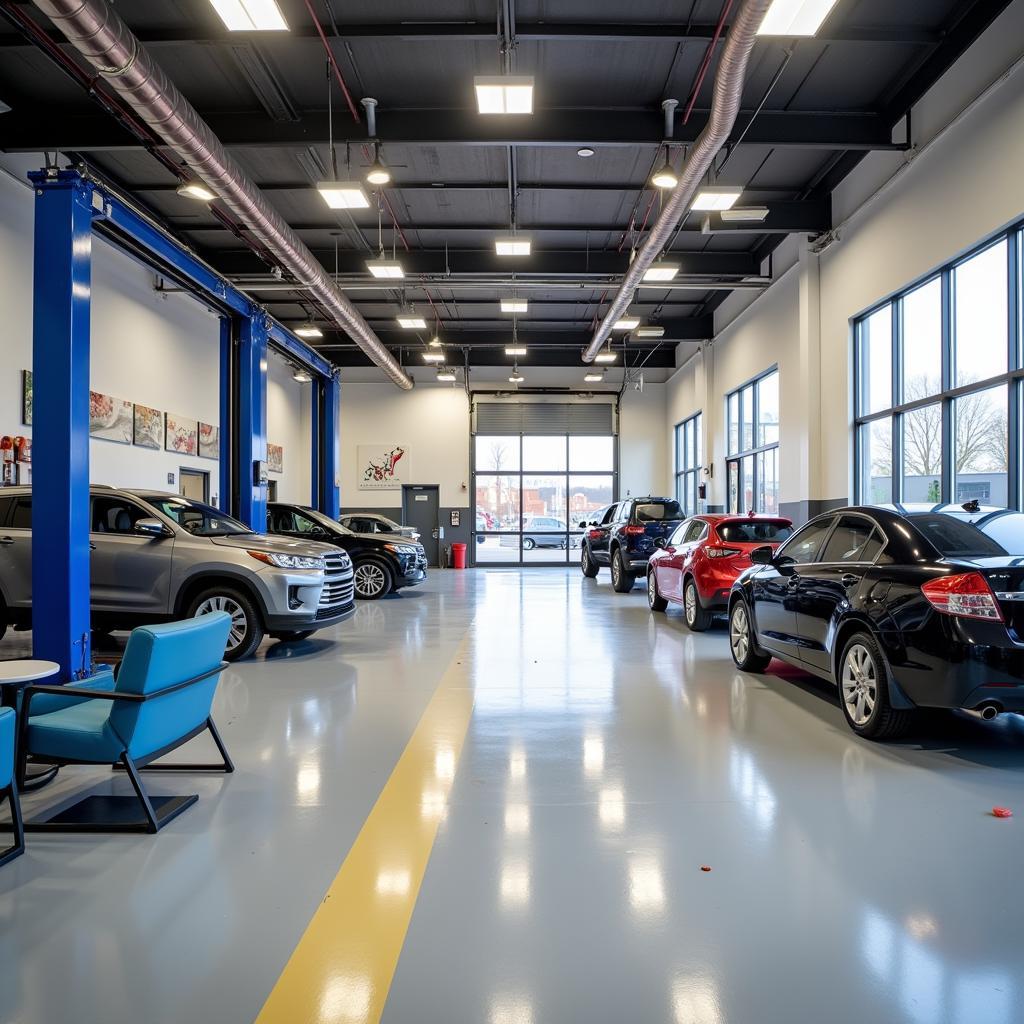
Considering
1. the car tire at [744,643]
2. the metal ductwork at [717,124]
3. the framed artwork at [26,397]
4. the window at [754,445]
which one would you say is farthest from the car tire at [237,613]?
the window at [754,445]

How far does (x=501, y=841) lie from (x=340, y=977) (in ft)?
3.39

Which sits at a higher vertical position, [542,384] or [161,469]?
Result: [542,384]

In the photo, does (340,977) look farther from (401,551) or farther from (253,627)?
(401,551)

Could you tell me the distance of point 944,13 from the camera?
6879 mm

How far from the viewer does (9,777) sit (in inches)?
108

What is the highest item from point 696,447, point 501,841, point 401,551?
point 696,447

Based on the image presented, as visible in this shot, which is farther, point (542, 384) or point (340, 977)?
point (542, 384)

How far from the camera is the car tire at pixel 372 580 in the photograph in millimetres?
12352

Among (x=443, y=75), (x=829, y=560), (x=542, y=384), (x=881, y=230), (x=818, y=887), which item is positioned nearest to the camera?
(x=818, y=887)

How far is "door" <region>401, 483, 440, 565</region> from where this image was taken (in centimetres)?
2150

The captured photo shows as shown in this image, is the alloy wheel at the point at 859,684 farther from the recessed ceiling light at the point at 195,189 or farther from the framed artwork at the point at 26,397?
the framed artwork at the point at 26,397

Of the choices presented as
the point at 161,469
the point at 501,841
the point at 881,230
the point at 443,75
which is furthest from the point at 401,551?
the point at 501,841

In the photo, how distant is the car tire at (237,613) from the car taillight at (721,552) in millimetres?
4774

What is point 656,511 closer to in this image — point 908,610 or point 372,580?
point 372,580
